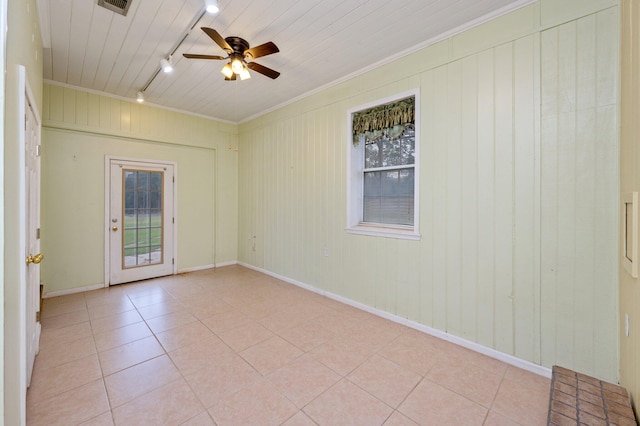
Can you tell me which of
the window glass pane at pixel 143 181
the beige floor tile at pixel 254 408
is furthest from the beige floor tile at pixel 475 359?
the window glass pane at pixel 143 181

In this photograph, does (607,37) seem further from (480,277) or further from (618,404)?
(618,404)

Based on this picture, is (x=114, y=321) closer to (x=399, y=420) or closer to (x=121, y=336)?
(x=121, y=336)

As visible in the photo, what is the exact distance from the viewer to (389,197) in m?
3.43

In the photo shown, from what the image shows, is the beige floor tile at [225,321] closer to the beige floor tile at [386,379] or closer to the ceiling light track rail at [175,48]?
the beige floor tile at [386,379]

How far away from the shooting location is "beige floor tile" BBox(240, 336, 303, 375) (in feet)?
7.63

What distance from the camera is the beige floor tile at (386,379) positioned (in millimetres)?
1987

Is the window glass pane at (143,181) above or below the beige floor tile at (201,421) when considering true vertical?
above

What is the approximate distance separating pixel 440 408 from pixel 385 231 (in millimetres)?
1772

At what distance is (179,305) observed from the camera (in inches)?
142

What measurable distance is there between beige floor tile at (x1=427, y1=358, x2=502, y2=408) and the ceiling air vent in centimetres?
393

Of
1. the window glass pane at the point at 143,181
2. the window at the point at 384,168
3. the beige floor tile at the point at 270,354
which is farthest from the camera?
the window glass pane at the point at 143,181

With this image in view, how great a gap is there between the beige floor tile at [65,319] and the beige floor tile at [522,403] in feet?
13.3

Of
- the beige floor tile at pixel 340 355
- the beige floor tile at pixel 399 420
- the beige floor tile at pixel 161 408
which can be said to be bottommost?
the beige floor tile at pixel 399 420

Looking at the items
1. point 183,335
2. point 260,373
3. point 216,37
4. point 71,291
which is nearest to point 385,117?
point 216,37
